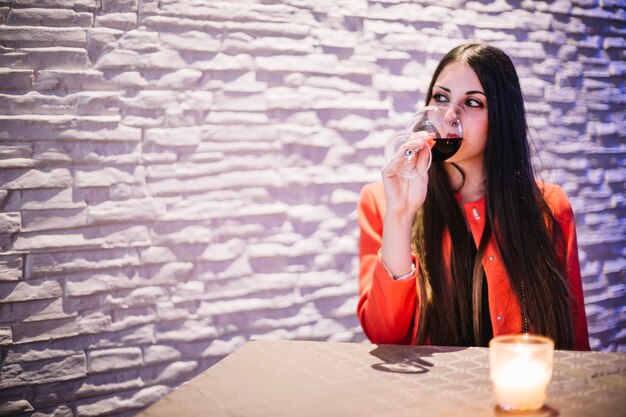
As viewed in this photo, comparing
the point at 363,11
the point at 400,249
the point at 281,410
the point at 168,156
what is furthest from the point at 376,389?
the point at 363,11

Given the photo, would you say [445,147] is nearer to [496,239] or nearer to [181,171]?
[496,239]

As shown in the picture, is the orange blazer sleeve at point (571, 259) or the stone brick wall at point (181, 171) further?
the stone brick wall at point (181, 171)

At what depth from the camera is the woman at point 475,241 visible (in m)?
1.32

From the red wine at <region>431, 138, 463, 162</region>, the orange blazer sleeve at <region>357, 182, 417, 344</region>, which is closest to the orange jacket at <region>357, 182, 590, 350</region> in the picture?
the orange blazer sleeve at <region>357, 182, 417, 344</region>

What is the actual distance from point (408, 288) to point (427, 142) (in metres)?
0.36

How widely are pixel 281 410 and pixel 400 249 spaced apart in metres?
0.63

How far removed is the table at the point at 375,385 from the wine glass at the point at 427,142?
0.47m

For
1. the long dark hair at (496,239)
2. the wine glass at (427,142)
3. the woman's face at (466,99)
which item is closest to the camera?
the wine glass at (427,142)

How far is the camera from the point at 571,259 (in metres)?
1.48

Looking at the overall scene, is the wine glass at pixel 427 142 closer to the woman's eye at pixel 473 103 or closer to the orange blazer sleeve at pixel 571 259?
the woman's eye at pixel 473 103

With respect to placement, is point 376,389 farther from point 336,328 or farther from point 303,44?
point 303,44

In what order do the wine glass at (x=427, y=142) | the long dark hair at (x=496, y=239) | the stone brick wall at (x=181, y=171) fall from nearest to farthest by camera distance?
the wine glass at (x=427, y=142), the long dark hair at (x=496, y=239), the stone brick wall at (x=181, y=171)

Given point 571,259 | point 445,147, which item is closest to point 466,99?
point 445,147

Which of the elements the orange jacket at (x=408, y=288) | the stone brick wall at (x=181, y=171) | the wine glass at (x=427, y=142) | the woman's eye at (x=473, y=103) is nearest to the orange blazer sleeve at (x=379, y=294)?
the orange jacket at (x=408, y=288)
